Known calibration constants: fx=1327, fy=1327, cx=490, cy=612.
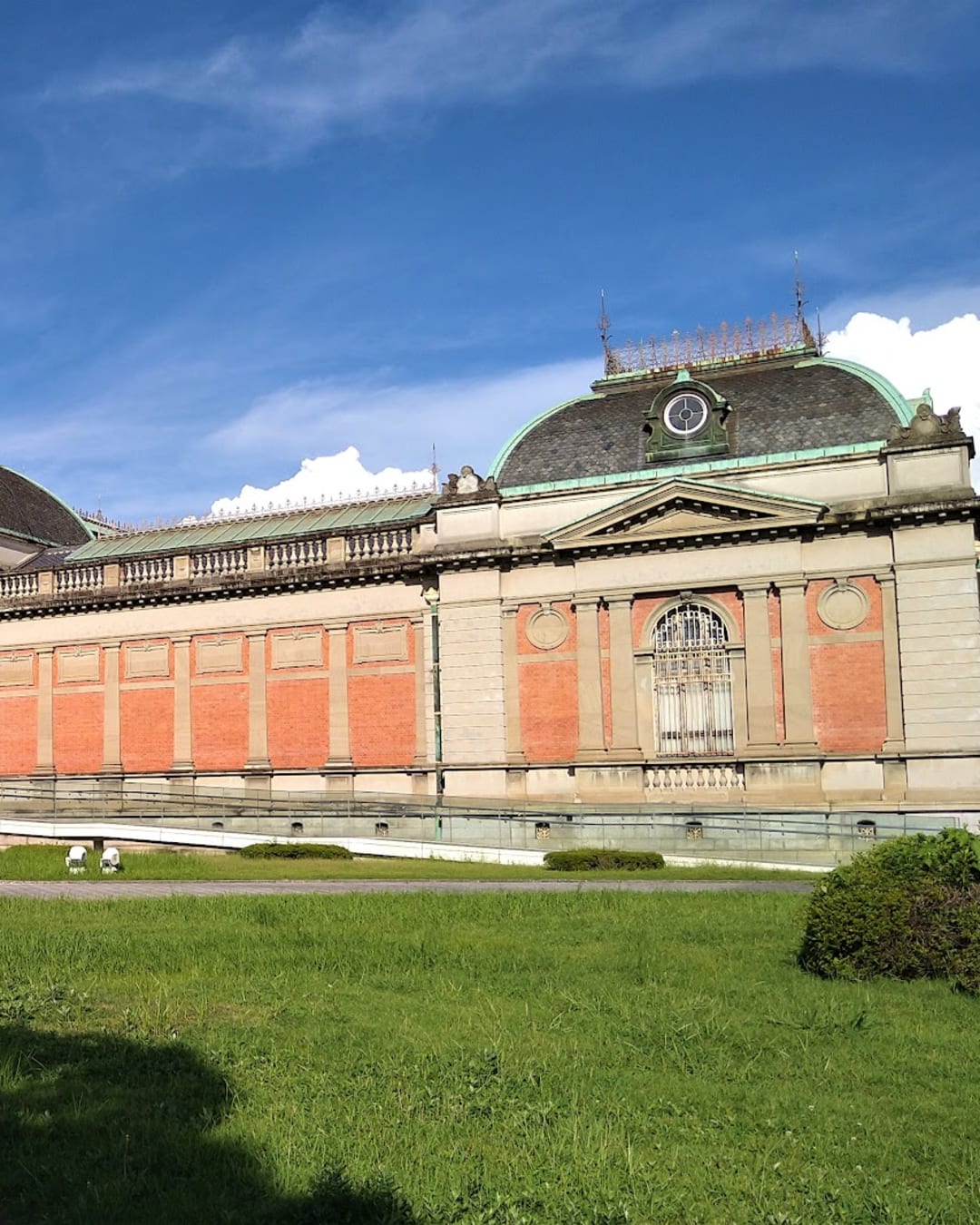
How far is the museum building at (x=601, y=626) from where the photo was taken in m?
31.8

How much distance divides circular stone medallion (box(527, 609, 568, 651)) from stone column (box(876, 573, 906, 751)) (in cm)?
814

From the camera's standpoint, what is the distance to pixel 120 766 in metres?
40.2

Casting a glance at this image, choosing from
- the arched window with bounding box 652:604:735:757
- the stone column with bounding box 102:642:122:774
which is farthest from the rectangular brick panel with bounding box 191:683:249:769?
the arched window with bounding box 652:604:735:757

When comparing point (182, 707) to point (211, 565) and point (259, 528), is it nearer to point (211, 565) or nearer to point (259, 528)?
point (211, 565)

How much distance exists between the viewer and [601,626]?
1367 inches

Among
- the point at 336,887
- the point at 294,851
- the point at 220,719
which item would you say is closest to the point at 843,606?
the point at 294,851

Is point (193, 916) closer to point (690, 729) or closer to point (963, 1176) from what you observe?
point (963, 1176)

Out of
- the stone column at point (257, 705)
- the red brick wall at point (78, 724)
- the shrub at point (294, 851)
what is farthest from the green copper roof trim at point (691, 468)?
the red brick wall at point (78, 724)

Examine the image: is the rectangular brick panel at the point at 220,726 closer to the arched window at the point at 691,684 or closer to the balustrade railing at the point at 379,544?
the balustrade railing at the point at 379,544

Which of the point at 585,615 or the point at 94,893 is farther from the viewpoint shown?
the point at 585,615

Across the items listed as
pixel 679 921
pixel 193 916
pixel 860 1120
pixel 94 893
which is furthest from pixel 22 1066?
pixel 94 893

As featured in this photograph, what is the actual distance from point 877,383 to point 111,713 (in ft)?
79.9

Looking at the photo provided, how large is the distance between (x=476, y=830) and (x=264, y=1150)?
77.8 ft

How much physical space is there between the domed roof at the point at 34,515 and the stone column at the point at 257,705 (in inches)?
504
